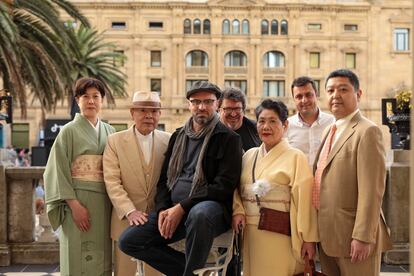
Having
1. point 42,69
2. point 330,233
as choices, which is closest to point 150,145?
point 330,233

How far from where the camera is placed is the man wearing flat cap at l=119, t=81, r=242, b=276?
4090 millimetres

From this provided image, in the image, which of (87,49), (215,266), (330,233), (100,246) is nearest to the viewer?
(330,233)

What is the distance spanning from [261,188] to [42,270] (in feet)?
12.7

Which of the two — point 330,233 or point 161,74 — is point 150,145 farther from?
point 161,74

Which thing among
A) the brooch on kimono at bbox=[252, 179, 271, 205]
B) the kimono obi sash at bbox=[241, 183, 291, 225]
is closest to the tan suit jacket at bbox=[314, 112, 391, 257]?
the kimono obi sash at bbox=[241, 183, 291, 225]

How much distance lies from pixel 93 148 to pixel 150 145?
1.59 feet

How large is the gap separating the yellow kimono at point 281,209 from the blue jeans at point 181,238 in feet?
0.75

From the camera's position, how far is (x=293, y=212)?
4051 mm

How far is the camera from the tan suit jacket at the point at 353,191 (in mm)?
3762

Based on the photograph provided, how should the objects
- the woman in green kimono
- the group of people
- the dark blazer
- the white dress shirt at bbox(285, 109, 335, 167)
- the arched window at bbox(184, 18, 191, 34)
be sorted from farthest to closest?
the arched window at bbox(184, 18, 191, 34) → the white dress shirt at bbox(285, 109, 335, 167) → the woman in green kimono → the dark blazer → the group of people

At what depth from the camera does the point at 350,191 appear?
3902 mm

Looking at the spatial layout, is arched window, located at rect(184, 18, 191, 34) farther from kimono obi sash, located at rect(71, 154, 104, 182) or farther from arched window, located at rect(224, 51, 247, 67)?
kimono obi sash, located at rect(71, 154, 104, 182)

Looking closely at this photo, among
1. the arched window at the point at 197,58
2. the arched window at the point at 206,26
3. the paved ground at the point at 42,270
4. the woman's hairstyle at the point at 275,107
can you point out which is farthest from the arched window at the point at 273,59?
the woman's hairstyle at the point at 275,107

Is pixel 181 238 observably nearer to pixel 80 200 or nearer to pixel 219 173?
pixel 219 173
